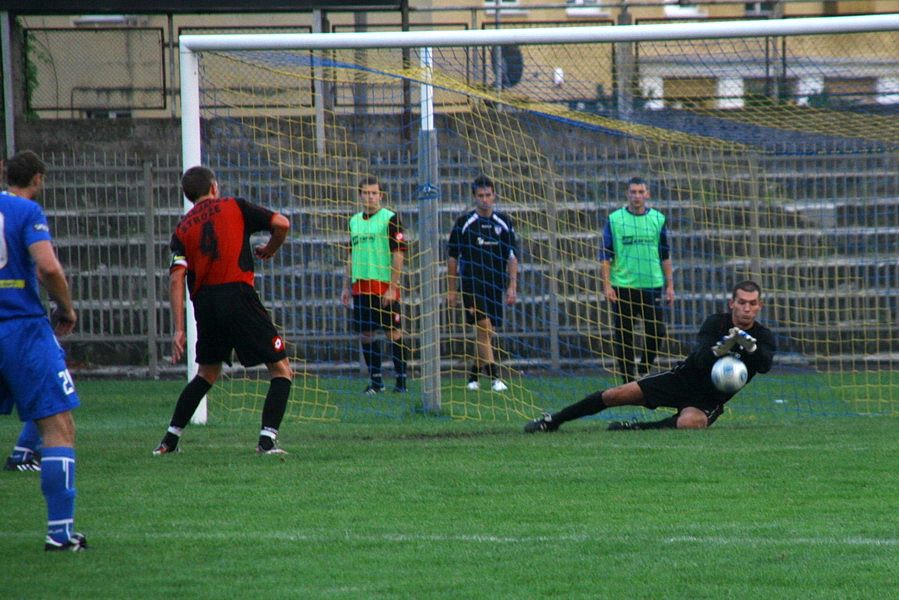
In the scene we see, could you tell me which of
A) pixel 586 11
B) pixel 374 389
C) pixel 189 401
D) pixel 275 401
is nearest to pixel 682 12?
pixel 586 11

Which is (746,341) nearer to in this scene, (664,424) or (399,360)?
(664,424)

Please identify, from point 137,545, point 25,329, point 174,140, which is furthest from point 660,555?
point 174,140

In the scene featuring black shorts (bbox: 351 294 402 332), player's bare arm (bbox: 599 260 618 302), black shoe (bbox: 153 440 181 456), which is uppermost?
player's bare arm (bbox: 599 260 618 302)

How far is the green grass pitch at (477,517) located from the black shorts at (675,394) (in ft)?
0.90

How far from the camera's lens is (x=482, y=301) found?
12.2m

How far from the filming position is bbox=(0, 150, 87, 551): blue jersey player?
5043mm

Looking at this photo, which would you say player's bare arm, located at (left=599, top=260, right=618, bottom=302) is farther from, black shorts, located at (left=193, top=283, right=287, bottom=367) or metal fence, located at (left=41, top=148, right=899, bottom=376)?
black shorts, located at (left=193, top=283, right=287, bottom=367)

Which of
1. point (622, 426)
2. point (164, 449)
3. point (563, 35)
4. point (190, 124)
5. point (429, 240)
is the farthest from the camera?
point (429, 240)

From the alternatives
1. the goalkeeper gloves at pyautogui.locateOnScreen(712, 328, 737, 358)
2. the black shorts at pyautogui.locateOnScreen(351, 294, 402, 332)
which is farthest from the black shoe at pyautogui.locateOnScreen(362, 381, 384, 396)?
the goalkeeper gloves at pyautogui.locateOnScreen(712, 328, 737, 358)

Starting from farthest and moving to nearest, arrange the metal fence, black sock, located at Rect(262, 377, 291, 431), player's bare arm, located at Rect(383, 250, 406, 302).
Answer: the metal fence
player's bare arm, located at Rect(383, 250, 406, 302)
black sock, located at Rect(262, 377, 291, 431)

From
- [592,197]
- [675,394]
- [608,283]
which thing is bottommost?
[675,394]

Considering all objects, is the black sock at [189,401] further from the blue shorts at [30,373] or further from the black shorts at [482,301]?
the black shorts at [482,301]

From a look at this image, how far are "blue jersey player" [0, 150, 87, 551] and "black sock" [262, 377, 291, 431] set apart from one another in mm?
2647

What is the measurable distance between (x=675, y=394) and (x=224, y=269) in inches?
141
